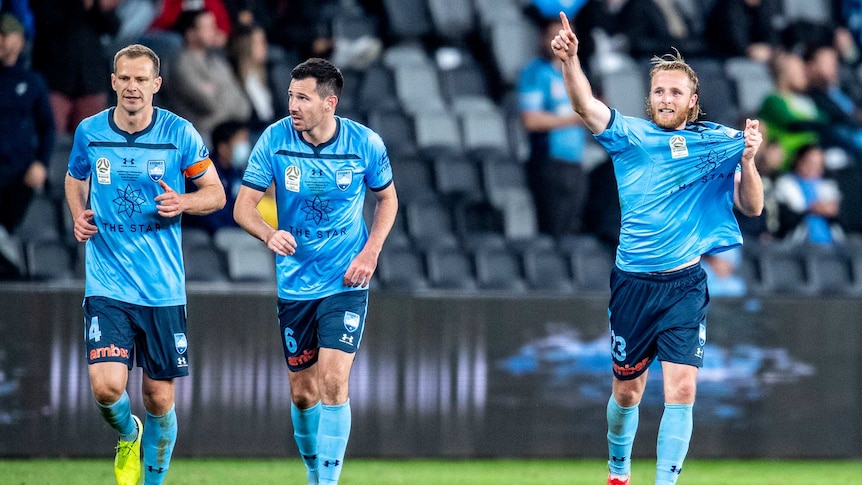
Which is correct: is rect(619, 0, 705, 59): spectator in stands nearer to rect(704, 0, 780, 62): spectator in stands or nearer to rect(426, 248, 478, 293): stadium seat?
rect(704, 0, 780, 62): spectator in stands

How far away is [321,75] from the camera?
6.92 meters

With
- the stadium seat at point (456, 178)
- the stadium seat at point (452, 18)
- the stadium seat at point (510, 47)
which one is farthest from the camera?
the stadium seat at point (452, 18)

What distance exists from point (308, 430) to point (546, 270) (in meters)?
3.75

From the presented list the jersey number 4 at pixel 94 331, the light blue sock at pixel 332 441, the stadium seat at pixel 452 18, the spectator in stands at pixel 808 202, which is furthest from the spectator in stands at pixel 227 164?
the spectator in stands at pixel 808 202

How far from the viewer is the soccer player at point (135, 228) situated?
6.68 meters

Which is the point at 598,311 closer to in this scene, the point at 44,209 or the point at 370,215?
the point at 370,215

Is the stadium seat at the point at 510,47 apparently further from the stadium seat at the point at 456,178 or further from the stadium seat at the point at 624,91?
the stadium seat at the point at 456,178

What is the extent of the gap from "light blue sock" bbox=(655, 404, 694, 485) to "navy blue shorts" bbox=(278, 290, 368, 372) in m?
1.75

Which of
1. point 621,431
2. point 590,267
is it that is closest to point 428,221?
point 590,267

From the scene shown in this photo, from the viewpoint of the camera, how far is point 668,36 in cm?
1336

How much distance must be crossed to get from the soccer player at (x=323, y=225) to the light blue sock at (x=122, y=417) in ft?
3.07

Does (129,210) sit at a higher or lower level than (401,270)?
higher

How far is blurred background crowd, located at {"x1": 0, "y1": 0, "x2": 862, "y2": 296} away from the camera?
32.4 ft

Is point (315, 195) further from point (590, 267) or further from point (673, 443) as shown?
point (590, 267)
